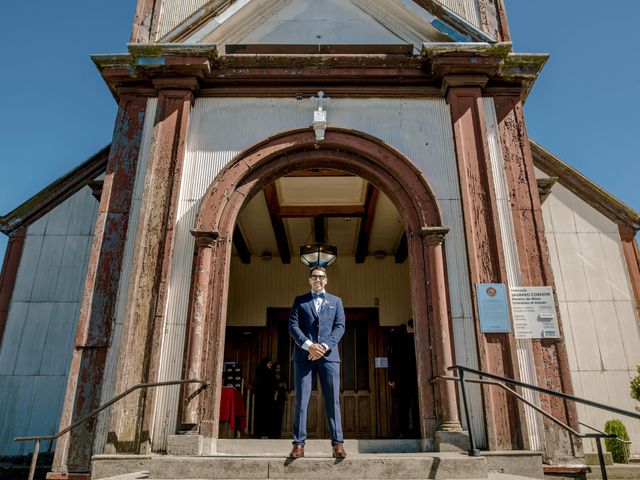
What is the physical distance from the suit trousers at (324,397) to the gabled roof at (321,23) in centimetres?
558

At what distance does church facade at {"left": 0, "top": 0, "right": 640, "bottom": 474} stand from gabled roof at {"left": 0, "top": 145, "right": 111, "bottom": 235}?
37mm

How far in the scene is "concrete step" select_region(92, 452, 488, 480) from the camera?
4.74 metres

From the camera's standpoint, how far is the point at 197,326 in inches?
257

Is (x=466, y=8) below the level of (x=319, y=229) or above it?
above

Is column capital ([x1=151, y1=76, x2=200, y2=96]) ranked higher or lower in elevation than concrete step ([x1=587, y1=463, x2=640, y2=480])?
higher

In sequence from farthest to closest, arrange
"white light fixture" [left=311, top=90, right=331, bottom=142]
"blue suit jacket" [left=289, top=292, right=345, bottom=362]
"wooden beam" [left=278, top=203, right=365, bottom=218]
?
1. "wooden beam" [left=278, top=203, right=365, bottom=218]
2. "white light fixture" [left=311, top=90, right=331, bottom=142]
3. "blue suit jacket" [left=289, top=292, right=345, bottom=362]

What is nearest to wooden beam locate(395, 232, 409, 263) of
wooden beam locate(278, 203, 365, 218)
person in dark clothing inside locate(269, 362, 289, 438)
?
wooden beam locate(278, 203, 365, 218)

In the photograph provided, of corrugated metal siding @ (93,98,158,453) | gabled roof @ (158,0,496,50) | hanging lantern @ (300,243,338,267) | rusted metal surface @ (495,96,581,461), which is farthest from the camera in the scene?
hanging lantern @ (300,243,338,267)

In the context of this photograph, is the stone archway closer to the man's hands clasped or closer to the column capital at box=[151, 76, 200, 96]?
the column capital at box=[151, 76, 200, 96]

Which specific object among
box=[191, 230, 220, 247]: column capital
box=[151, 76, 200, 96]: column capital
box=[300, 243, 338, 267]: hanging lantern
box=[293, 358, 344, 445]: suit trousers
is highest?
box=[151, 76, 200, 96]: column capital

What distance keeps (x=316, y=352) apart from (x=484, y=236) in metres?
3.14

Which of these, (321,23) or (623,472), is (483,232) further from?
(321,23)

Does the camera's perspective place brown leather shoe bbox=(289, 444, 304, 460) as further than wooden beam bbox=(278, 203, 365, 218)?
No

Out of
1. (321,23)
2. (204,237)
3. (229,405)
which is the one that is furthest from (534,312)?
(321,23)
